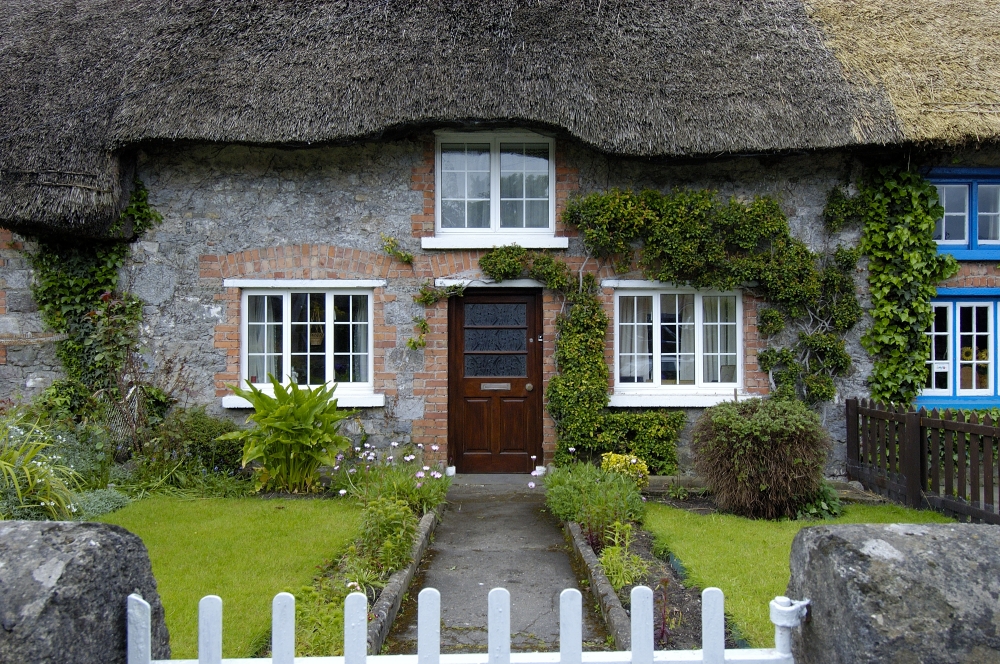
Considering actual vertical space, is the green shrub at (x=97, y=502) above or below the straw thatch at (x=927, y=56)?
below

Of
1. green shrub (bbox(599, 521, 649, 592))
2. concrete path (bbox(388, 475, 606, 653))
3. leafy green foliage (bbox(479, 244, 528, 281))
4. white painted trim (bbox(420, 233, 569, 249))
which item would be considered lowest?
concrete path (bbox(388, 475, 606, 653))

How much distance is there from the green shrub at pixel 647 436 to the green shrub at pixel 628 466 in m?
0.45

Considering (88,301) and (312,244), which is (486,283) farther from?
Result: (88,301)

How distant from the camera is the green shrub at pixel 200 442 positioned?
7410mm

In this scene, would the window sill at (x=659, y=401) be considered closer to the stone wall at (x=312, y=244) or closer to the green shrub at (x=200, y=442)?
the stone wall at (x=312, y=244)

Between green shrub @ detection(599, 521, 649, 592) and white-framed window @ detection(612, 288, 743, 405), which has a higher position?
white-framed window @ detection(612, 288, 743, 405)

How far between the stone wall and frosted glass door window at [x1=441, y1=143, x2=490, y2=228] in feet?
0.83

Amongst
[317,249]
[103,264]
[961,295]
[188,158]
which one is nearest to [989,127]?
[961,295]

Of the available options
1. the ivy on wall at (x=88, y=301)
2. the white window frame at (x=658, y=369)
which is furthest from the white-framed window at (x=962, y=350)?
the ivy on wall at (x=88, y=301)

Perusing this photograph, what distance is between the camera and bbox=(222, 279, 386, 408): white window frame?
25.8ft

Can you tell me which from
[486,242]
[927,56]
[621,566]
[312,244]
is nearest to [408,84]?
[486,242]

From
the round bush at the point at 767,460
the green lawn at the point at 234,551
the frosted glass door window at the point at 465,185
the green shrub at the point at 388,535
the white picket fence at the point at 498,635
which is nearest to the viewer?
the white picket fence at the point at 498,635

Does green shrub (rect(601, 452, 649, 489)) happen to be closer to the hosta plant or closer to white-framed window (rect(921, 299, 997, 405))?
the hosta plant

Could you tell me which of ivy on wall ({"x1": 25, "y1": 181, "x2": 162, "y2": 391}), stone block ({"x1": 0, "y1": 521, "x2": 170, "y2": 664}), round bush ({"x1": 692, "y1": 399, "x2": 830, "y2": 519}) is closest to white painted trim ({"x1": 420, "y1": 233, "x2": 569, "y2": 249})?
round bush ({"x1": 692, "y1": 399, "x2": 830, "y2": 519})
